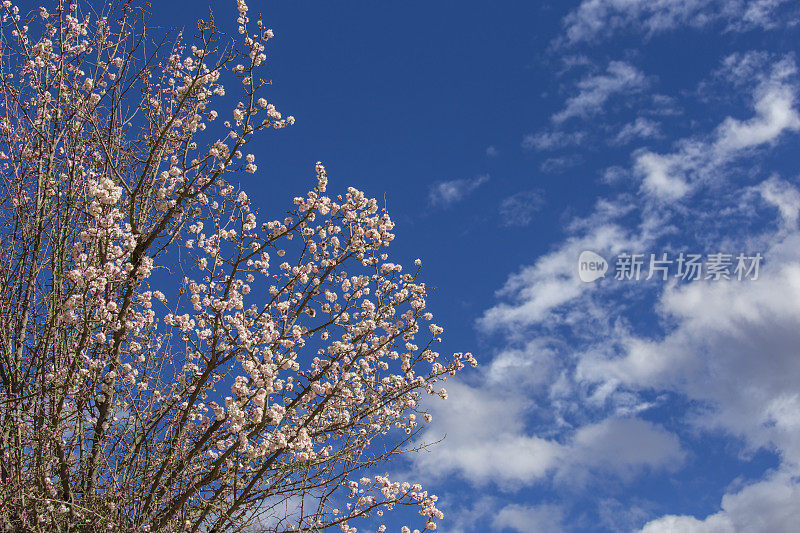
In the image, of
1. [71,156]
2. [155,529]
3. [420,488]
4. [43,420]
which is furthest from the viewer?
[420,488]

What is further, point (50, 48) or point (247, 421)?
point (50, 48)

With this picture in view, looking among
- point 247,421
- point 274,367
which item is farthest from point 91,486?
point 274,367

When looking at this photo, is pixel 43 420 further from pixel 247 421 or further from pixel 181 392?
pixel 247 421

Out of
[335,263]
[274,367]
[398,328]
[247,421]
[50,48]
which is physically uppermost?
[50,48]

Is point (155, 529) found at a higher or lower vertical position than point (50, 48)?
lower

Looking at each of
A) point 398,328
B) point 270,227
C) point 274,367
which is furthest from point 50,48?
point 398,328

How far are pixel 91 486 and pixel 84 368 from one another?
1.35m

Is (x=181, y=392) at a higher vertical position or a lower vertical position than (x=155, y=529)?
higher

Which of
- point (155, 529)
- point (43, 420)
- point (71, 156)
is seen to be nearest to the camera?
point (43, 420)

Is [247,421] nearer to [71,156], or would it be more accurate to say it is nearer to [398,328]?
[398,328]

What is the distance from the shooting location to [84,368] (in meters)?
7.52

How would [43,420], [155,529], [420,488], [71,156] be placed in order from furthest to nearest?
[420,488] → [71,156] → [155,529] → [43,420]

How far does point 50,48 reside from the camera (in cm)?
854

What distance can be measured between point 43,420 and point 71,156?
3258 mm
